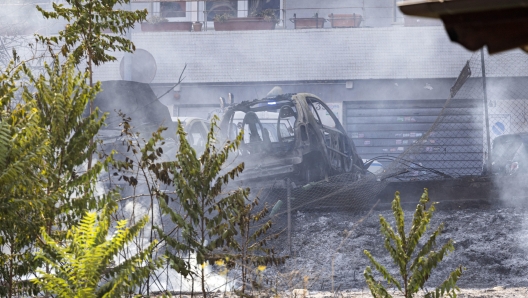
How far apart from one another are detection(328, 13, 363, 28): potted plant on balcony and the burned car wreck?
26.2 feet

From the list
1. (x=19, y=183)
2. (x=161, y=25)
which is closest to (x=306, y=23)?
(x=161, y=25)

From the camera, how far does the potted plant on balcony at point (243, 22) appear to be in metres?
20.7

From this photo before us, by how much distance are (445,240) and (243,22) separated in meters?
11.2

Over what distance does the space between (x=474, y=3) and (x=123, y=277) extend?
2.63m

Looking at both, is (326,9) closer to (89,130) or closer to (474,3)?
(89,130)

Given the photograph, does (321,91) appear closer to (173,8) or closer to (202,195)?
(173,8)

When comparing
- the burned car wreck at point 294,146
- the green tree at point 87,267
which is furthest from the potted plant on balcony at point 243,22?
the green tree at point 87,267

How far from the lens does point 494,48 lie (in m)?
2.43

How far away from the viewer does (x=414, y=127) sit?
20.2 meters

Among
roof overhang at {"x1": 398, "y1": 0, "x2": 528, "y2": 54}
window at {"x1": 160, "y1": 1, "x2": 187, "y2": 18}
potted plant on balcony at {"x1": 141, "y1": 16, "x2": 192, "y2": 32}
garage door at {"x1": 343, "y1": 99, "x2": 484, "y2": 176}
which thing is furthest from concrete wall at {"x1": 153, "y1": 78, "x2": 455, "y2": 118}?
roof overhang at {"x1": 398, "y1": 0, "x2": 528, "y2": 54}

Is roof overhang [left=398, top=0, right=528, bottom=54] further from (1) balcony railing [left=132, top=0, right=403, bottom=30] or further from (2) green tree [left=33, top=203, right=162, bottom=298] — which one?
(1) balcony railing [left=132, top=0, right=403, bottom=30]

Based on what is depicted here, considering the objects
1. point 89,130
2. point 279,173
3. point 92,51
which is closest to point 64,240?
point 89,130

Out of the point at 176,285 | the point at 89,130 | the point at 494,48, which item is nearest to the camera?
the point at 494,48

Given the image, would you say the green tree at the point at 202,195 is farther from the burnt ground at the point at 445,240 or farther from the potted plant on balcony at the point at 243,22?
the potted plant on balcony at the point at 243,22
